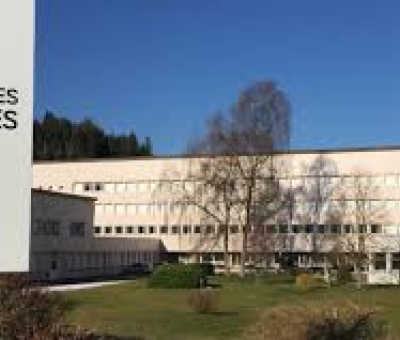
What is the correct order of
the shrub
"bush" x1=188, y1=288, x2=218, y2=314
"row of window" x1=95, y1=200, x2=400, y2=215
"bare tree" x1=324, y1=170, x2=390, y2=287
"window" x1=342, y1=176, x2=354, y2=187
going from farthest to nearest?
"window" x1=342, y1=176, x2=354, y2=187
"row of window" x1=95, y1=200, x2=400, y2=215
"bare tree" x1=324, y1=170, x2=390, y2=287
the shrub
"bush" x1=188, y1=288, x2=218, y2=314

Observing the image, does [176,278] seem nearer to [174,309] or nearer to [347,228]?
[174,309]

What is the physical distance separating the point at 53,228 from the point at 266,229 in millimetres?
18648

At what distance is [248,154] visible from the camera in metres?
68.3

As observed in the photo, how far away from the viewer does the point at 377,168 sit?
86.8 m

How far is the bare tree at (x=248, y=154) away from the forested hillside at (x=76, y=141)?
7850 centimetres

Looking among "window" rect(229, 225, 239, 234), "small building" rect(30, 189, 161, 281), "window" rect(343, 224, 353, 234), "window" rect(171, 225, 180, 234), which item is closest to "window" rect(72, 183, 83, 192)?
"small building" rect(30, 189, 161, 281)

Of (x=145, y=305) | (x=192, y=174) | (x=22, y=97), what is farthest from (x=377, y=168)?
(x=22, y=97)

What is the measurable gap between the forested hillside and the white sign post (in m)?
144

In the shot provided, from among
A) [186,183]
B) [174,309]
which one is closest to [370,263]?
[186,183]

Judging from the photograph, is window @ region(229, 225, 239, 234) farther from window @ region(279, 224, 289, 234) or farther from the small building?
the small building

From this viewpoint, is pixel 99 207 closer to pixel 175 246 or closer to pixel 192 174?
pixel 175 246

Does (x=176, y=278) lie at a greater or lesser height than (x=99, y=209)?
lesser

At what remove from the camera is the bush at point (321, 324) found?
624 inches

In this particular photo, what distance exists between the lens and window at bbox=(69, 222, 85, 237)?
75188mm
